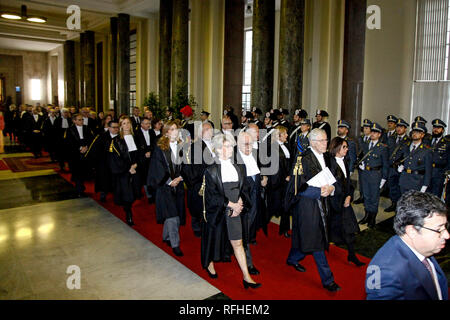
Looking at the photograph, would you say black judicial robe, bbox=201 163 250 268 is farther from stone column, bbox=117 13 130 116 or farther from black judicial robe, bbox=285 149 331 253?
stone column, bbox=117 13 130 116

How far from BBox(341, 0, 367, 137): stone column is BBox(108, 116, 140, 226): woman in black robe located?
27.7ft

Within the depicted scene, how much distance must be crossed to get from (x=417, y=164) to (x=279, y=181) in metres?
2.59

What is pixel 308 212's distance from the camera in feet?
14.0

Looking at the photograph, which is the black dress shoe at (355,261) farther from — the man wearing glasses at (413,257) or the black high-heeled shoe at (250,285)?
the man wearing glasses at (413,257)

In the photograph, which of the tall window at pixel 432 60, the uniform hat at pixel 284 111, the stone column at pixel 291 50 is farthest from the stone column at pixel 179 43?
the tall window at pixel 432 60

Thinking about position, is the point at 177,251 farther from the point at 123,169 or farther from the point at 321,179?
the point at 321,179

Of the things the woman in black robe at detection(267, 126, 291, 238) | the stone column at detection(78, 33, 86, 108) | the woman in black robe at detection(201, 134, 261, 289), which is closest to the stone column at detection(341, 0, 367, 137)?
the woman in black robe at detection(267, 126, 291, 238)

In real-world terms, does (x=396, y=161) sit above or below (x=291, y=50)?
below

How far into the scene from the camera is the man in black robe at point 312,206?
421 cm

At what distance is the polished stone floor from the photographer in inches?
168

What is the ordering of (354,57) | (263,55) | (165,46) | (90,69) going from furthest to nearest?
(90,69) < (165,46) < (354,57) < (263,55)

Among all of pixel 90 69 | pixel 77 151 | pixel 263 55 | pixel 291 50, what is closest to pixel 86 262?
pixel 77 151

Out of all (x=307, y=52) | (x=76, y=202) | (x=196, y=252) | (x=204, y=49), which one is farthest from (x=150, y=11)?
(x=196, y=252)

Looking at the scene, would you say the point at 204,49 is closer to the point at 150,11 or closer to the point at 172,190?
the point at 150,11
